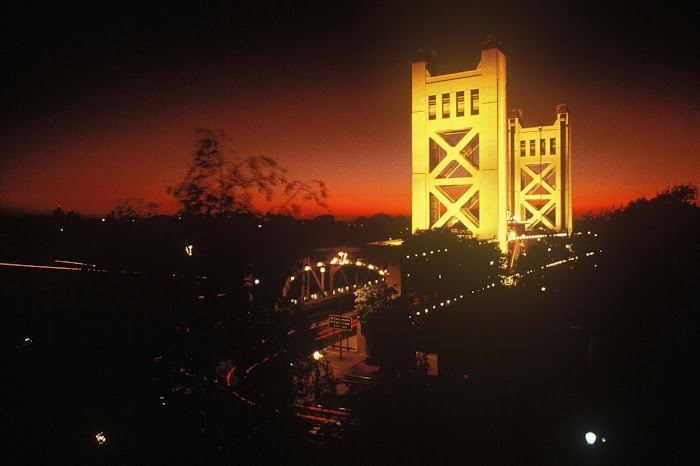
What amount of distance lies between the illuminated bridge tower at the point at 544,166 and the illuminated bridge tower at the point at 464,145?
105ft

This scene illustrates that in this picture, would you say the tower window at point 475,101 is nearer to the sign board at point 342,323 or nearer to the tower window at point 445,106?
the tower window at point 445,106

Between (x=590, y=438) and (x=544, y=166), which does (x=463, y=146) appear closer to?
(x=590, y=438)

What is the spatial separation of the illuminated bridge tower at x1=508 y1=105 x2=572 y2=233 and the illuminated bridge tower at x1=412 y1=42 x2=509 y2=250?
1258 inches

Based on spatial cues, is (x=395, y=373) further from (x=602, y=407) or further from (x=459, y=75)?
(x=459, y=75)

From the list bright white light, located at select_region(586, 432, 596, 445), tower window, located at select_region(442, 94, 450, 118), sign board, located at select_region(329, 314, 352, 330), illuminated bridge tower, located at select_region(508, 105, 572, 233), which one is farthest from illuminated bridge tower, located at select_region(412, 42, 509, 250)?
illuminated bridge tower, located at select_region(508, 105, 572, 233)

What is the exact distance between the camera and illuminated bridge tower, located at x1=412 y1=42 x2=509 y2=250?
1213 inches

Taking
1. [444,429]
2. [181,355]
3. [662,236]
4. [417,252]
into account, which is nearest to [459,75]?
[417,252]

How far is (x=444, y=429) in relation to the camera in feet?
26.1

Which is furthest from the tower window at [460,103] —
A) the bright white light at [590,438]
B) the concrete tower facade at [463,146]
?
the bright white light at [590,438]

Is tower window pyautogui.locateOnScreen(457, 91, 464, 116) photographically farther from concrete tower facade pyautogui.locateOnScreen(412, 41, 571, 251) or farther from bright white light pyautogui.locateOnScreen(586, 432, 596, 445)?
bright white light pyautogui.locateOnScreen(586, 432, 596, 445)

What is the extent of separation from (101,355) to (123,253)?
184 cm

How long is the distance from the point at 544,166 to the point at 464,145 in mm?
38965

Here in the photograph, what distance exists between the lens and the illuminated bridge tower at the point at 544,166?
62628 millimetres

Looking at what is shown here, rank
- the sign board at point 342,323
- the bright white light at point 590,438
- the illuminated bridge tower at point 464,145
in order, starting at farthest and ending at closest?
the illuminated bridge tower at point 464,145 < the sign board at point 342,323 < the bright white light at point 590,438
